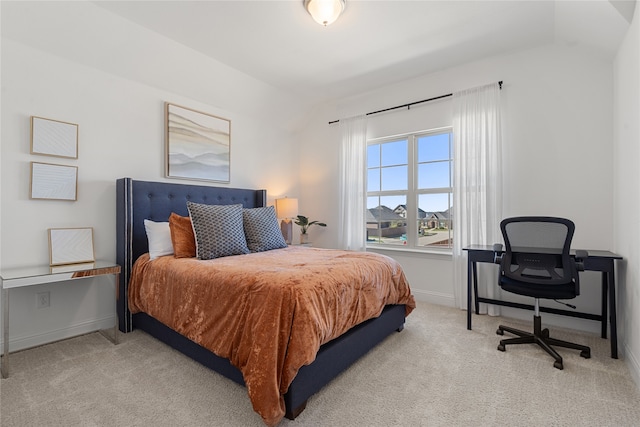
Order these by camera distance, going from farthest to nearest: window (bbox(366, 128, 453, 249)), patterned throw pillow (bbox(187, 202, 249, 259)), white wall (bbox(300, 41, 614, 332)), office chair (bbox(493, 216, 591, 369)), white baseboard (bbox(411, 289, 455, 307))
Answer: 1. window (bbox(366, 128, 453, 249))
2. white baseboard (bbox(411, 289, 455, 307))
3. white wall (bbox(300, 41, 614, 332))
4. patterned throw pillow (bbox(187, 202, 249, 259))
5. office chair (bbox(493, 216, 591, 369))

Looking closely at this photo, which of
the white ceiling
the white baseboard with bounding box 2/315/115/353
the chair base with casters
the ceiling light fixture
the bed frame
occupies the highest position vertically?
the white ceiling

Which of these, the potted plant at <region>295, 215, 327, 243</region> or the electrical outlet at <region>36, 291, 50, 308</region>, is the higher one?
the potted plant at <region>295, 215, 327, 243</region>

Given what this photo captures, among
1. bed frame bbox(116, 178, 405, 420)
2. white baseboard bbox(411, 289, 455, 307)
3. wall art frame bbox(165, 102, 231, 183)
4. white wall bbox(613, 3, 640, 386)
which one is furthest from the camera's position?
white baseboard bbox(411, 289, 455, 307)

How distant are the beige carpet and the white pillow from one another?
0.75m

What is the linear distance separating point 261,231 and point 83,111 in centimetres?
189

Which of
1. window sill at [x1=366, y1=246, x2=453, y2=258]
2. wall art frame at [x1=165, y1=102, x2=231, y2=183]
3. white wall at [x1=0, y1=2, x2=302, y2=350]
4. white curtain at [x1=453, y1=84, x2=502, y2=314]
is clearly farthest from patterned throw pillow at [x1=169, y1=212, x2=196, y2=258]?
white curtain at [x1=453, y1=84, x2=502, y2=314]

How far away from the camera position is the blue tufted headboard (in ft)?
8.77

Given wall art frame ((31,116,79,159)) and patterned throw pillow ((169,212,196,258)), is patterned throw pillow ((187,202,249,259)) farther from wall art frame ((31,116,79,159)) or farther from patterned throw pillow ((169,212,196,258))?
wall art frame ((31,116,79,159))

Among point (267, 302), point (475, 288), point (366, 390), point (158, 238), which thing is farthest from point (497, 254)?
point (158, 238)

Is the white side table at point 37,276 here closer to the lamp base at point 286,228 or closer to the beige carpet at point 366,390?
the beige carpet at point 366,390

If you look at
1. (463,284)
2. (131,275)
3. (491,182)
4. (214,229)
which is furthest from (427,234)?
(131,275)

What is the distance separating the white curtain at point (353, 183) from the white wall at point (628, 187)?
246 cm

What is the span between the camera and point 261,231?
3.06 m

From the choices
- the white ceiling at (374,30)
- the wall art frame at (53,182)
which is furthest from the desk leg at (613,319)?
the wall art frame at (53,182)
